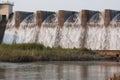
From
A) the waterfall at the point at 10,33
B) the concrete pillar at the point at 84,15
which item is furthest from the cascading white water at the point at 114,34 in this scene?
the waterfall at the point at 10,33

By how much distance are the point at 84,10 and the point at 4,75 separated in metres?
30.4

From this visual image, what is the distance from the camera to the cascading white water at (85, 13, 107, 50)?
54.7m

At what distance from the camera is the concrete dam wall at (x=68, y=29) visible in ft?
180

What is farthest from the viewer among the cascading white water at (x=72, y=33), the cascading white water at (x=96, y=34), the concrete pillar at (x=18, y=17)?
the concrete pillar at (x=18, y=17)

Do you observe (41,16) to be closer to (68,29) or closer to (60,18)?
(60,18)

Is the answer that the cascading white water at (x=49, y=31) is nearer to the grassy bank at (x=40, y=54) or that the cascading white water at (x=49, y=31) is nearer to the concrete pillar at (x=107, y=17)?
the concrete pillar at (x=107, y=17)

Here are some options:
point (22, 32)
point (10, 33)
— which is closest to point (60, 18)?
point (22, 32)

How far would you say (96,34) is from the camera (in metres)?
55.5

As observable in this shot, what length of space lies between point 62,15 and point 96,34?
20.7 feet

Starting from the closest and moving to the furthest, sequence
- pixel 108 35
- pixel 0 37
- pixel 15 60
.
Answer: pixel 15 60, pixel 108 35, pixel 0 37

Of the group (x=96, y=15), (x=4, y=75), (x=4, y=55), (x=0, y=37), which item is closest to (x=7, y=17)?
(x=0, y=37)

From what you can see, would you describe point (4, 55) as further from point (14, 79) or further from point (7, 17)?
point (7, 17)

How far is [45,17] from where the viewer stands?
6225 centimetres

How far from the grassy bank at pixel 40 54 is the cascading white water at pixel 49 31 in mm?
7656
